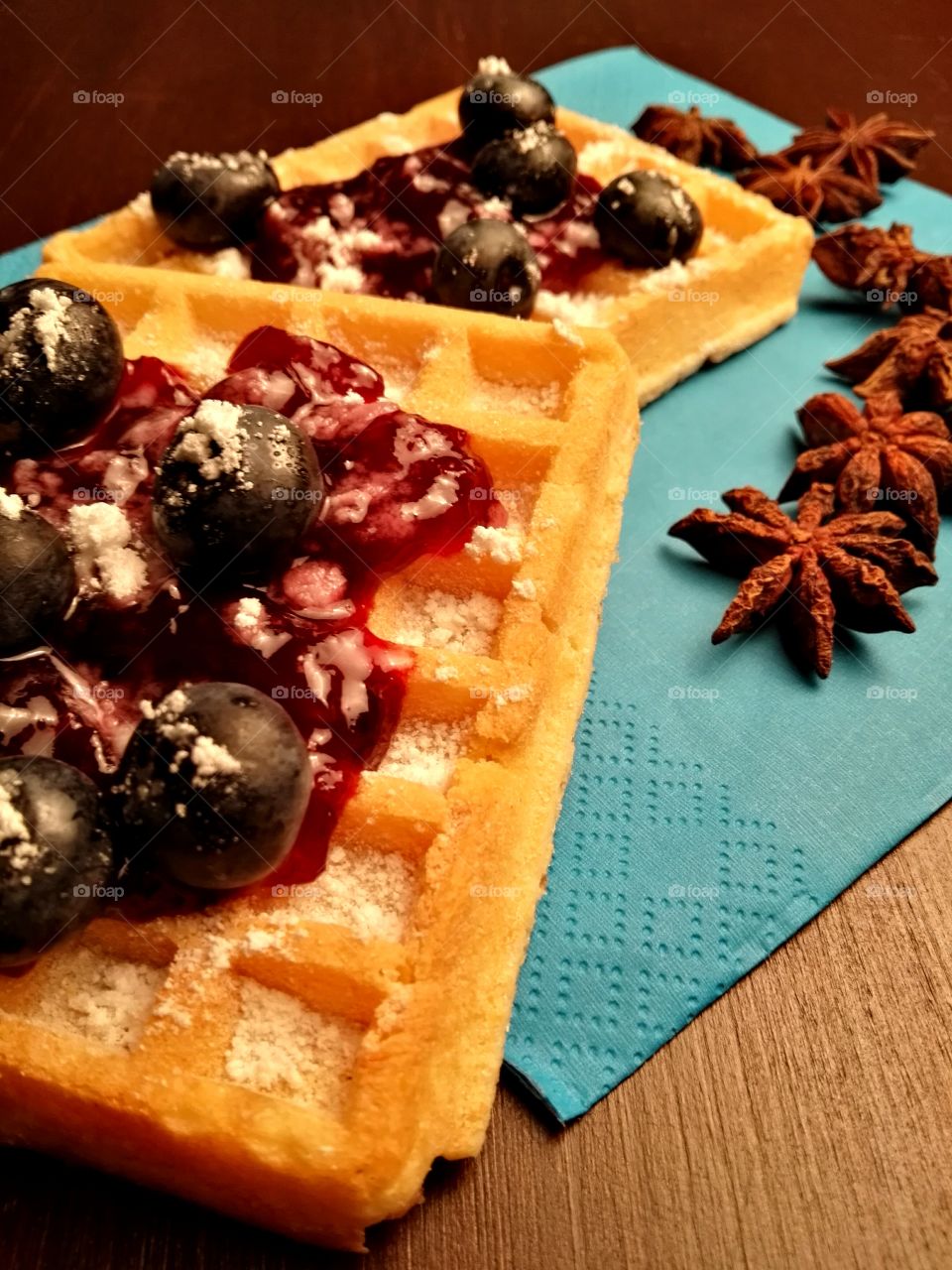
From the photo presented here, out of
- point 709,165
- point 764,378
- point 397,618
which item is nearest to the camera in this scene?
point 397,618

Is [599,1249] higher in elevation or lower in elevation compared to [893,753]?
lower

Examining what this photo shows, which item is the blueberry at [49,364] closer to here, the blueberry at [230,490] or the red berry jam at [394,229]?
the blueberry at [230,490]

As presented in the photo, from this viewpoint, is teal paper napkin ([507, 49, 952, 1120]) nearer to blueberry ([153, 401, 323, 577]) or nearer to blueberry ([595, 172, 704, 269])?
blueberry ([595, 172, 704, 269])

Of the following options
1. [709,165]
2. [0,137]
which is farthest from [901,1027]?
[0,137]

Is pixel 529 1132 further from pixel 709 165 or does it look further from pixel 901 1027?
pixel 709 165

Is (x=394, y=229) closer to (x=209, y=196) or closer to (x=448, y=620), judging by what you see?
(x=209, y=196)

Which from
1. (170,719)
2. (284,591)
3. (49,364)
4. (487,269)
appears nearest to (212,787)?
(170,719)

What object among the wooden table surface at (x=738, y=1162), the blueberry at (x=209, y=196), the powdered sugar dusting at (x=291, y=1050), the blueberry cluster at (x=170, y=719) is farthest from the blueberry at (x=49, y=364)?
the wooden table surface at (x=738, y=1162)
